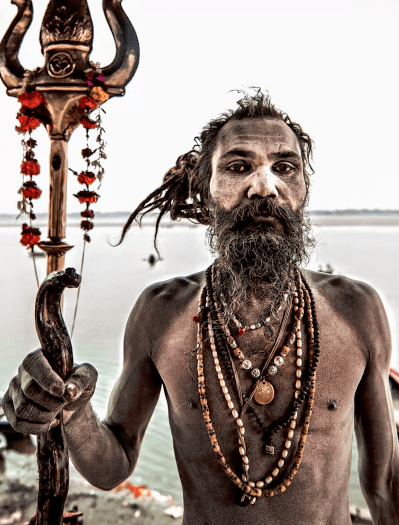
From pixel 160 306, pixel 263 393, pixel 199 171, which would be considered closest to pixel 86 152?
pixel 199 171

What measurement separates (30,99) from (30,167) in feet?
1.06

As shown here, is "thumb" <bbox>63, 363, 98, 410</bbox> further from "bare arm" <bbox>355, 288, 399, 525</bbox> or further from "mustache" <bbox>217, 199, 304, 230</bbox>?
"bare arm" <bbox>355, 288, 399, 525</bbox>

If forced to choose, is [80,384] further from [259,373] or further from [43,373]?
[259,373]

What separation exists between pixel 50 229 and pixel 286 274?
1348mm

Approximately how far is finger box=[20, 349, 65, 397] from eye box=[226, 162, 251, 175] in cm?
87

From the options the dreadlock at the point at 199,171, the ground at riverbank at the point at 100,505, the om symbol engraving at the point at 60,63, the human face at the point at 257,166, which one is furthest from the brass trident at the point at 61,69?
the ground at riverbank at the point at 100,505

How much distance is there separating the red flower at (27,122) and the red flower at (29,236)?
493mm

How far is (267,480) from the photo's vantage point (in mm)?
1646

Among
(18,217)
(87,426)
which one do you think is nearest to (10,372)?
(18,217)

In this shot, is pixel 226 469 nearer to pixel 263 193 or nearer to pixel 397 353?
pixel 263 193

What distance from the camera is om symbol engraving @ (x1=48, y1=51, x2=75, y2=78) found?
251 cm

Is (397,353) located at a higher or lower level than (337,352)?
lower

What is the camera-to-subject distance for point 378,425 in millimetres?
1764

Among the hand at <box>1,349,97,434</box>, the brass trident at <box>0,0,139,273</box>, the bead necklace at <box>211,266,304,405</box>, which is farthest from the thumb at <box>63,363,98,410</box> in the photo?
the brass trident at <box>0,0,139,273</box>
